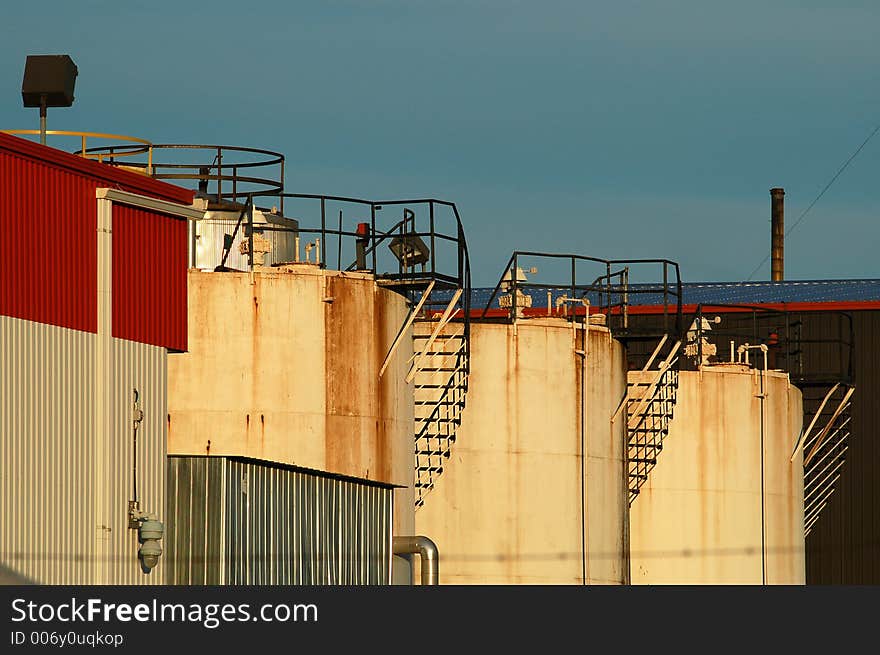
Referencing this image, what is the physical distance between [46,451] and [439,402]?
9.96 m

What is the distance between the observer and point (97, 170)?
76.7 ft

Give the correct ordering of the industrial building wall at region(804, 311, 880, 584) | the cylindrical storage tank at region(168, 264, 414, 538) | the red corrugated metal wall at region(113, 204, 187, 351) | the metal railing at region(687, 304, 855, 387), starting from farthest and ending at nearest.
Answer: the industrial building wall at region(804, 311, 880, 584), the metal railing at region(687, 304, 855, 387), the cylindrical storage tank at region(168, 264, 414, 538), the red corrugated metal wall at region(113, 204, 187, 351)

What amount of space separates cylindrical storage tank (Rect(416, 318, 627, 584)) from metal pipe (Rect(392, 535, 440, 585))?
5.13 ft

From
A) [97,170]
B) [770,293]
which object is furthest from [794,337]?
[97,170]

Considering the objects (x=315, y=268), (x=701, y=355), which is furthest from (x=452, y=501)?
(x=701, y=355)

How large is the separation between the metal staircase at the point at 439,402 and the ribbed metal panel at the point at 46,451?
8945 mm

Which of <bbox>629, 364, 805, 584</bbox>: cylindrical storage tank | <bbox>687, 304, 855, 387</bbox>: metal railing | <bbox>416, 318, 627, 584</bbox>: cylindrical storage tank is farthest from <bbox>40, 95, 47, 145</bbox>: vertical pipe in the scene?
<bbox>687, 304, 855, 387</bbox>: metal railing

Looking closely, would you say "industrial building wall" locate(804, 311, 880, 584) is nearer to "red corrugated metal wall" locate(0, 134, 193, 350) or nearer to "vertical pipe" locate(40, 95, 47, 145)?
"red corrugated metal wall" locate(0, 134, 193, 350)

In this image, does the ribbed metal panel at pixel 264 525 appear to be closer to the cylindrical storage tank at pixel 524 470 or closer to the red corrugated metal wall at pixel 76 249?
the red corrugated metal wall at pixel 76 249

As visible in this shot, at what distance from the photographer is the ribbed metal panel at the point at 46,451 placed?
71.5 ft

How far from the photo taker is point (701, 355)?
126 feet

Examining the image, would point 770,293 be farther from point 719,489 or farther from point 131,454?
point 131,454

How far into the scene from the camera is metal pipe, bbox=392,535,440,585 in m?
29.2

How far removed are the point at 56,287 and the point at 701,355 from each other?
1831cm
